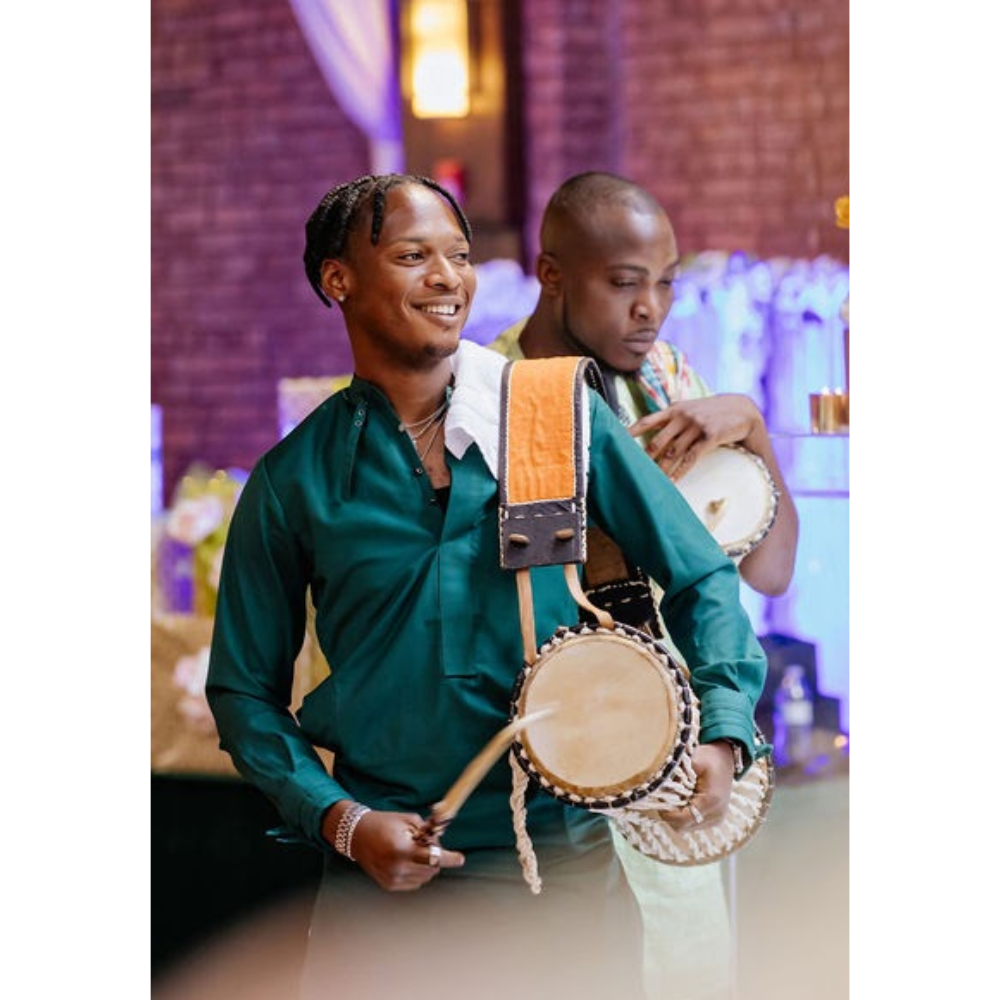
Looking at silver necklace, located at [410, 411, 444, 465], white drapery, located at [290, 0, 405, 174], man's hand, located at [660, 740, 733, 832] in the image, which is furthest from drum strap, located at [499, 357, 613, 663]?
white drapery, located at [290, 0, 405, 174]

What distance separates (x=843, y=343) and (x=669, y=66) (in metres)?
0.66

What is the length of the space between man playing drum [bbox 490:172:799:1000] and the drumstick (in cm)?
43

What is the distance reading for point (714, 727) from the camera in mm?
2848

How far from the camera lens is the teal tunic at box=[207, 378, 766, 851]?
114 inches

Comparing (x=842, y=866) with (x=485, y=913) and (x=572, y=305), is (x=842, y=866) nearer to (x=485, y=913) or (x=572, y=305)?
(x=485, y=913)

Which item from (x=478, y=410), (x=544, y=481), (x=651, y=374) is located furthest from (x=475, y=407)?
(x=651, y=374)

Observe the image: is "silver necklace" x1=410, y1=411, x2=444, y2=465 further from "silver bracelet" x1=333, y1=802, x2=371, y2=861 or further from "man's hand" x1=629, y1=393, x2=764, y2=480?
"silver bracelet" x1=333, y1=802, x2=371, y2=861

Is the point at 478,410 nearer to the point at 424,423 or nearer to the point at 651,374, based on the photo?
the point at 424,423

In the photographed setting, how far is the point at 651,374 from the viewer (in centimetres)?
326

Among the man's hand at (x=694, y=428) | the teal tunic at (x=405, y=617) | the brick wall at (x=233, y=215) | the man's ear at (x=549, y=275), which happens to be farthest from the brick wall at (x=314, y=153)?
the teal tunic at (x=405, y=617)

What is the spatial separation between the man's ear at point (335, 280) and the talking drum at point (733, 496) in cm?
64

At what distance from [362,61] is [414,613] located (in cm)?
130
